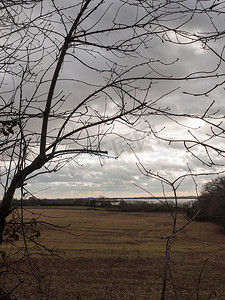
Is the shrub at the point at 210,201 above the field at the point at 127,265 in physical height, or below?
above

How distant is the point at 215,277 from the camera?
917 inches

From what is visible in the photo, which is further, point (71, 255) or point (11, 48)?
point (71, 255)

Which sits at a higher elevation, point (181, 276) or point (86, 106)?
point (86, 106)

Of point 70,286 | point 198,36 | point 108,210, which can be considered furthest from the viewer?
point 108,210

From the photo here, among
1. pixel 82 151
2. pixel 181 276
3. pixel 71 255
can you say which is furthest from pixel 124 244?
pixel 82 151

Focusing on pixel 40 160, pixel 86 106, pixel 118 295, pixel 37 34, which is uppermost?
pixel 37 34

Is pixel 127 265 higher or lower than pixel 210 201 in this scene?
lower

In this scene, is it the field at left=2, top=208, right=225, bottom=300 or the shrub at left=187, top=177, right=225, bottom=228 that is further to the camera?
the field at left=2, top=208, right=225, bottom=300

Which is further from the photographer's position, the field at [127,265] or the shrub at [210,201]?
the field at [127,265]

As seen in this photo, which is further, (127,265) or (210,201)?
(127,265)

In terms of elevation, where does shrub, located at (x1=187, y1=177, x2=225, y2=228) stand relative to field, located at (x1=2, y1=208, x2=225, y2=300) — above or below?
above

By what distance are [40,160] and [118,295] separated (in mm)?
18831

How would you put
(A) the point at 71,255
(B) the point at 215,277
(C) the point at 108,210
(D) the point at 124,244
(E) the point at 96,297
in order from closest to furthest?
(E) the point at 96,297, (B) the point at 215,277, (A) the point at 71,255, (D) the point at 124,244, (C) the point at 108,210

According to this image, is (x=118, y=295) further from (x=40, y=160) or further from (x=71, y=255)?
(x=40, y=160)
